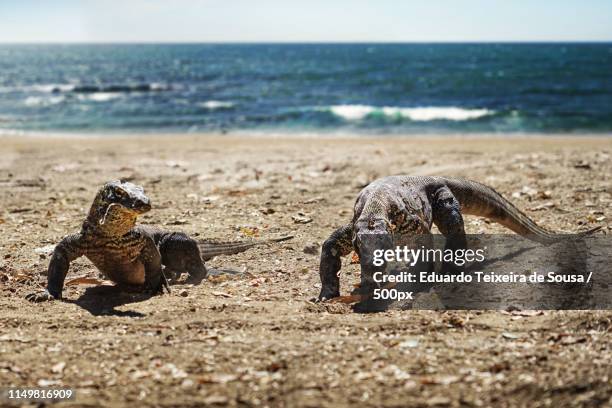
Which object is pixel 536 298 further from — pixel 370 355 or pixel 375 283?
pixel 370 355

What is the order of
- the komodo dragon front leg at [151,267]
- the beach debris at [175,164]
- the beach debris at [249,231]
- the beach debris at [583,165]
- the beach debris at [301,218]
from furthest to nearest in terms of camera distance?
the beach debris at [175,164]
the beach debris at [583,165]
the beach debris at [301,218]
the beach debris at [249,231]
the komodo dragon front leg at [151,267]

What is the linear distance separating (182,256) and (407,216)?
7.31ft

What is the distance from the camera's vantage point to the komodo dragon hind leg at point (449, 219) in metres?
6.66

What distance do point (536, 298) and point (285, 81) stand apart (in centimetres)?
4860

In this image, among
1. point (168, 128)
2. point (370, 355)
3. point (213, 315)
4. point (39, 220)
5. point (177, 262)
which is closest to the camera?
point (370, 355)

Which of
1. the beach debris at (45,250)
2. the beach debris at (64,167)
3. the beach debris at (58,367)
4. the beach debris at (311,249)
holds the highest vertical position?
the beach debris at (64,167)

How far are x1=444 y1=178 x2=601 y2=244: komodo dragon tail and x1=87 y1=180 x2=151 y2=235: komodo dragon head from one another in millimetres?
3303

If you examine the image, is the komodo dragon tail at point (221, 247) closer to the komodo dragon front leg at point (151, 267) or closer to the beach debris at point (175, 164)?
the komodo dragon front leg at point (151, 267)

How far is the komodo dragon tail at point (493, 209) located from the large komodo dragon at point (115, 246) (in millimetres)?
2899

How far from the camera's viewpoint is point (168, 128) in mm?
27312

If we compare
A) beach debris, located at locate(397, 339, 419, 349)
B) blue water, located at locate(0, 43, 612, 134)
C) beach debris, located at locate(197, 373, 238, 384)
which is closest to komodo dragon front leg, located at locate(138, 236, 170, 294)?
beach debris, located at locate(197, 373, 238, 384)

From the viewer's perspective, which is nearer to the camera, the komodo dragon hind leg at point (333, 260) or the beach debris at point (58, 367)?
the beach debris at point (58, 367)

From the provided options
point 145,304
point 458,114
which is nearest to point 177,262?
point 145,304

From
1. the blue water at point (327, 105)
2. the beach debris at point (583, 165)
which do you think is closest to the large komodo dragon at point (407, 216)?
the beach debris at point (583, 165)
